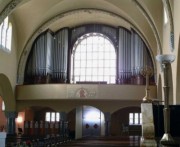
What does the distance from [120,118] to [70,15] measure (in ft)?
26.0

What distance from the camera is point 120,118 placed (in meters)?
26.0

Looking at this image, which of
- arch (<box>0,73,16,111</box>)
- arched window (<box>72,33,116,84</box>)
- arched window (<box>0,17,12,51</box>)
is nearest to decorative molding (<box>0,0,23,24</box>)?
arched window (<box>0,17,12,51</box>)

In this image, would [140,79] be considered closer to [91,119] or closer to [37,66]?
[91,119]

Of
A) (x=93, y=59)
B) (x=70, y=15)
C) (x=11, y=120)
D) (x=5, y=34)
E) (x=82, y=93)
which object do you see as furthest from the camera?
(x=93, y=59)

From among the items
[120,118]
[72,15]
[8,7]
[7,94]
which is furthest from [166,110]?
[120,118]

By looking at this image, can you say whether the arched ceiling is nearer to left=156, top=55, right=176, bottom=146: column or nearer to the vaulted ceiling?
the vaulted ceiling

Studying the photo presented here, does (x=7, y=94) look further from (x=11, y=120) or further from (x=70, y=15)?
(x=70, y=15)

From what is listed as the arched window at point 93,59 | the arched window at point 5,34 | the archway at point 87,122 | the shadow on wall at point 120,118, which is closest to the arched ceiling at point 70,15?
the arched window at point 5,34

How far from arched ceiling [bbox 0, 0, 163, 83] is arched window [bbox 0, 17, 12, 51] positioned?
0.73m

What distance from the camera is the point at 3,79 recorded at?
2262cm

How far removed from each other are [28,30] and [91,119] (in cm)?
793

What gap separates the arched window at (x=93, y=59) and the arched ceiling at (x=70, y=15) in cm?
184

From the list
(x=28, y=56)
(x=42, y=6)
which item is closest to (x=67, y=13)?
(x=42, y=6)

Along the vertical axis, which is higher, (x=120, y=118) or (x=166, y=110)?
(x=120, y=118)
